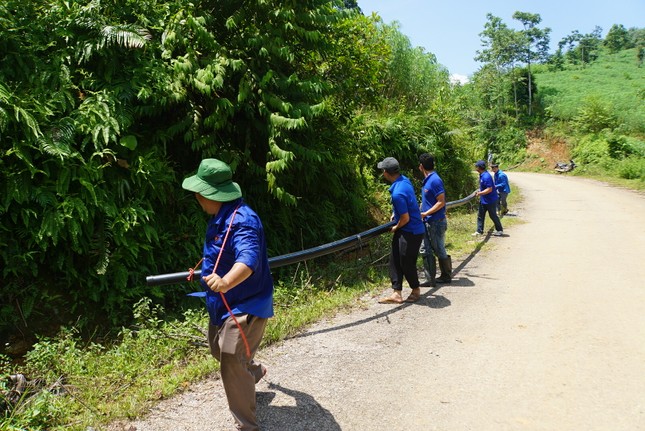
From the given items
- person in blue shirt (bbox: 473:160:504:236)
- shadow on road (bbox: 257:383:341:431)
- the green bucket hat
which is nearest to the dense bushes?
the green bucket hat

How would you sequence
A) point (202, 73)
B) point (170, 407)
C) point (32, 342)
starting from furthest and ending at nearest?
point (202, 73) → point (32, 342) → point (170, 407)

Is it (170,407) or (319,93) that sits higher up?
(319,93)

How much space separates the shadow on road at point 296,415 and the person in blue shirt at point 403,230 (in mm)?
2683

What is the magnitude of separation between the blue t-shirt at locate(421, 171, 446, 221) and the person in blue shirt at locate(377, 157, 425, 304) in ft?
2.97

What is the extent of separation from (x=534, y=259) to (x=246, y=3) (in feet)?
21.4

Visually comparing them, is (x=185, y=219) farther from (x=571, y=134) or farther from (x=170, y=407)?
(x=571, y=134)

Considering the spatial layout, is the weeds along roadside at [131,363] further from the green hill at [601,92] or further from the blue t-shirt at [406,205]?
the green hill at [601,92]

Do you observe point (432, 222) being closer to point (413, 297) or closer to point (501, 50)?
point (413, 297)

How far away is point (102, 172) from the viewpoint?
542 cm

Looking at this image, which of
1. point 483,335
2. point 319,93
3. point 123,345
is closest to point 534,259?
point 483,335

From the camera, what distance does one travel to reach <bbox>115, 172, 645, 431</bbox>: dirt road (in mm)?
3381

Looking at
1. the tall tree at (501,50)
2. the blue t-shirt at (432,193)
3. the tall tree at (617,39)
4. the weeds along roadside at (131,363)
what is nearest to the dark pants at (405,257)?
the weeds along roadside at (131,363)

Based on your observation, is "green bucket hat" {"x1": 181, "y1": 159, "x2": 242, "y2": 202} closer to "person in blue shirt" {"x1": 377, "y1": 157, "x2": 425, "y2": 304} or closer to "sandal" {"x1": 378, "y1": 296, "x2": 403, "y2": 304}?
"person in blue shirt" {"x1": 377, "y1": 157, "x2": 425, "y2": 304}

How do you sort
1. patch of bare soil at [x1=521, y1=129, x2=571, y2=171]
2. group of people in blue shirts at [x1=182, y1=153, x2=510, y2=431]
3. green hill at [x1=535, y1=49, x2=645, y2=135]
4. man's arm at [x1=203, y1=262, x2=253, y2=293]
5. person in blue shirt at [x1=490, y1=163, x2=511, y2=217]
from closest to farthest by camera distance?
man's arm at [x1=203, y1=262, x2=253, y2=293] → group of people in blue shirts at [x1=182, y1=153, x2=510, y2=431] → person in blue shirt at [x1=490, y1=163, x2=511, y2=217] → green hill at [x1=535, y1=49, x2=645, y2=135] → patch of bare soil at [x1=521, y1=129, x2=571, y2=171]
